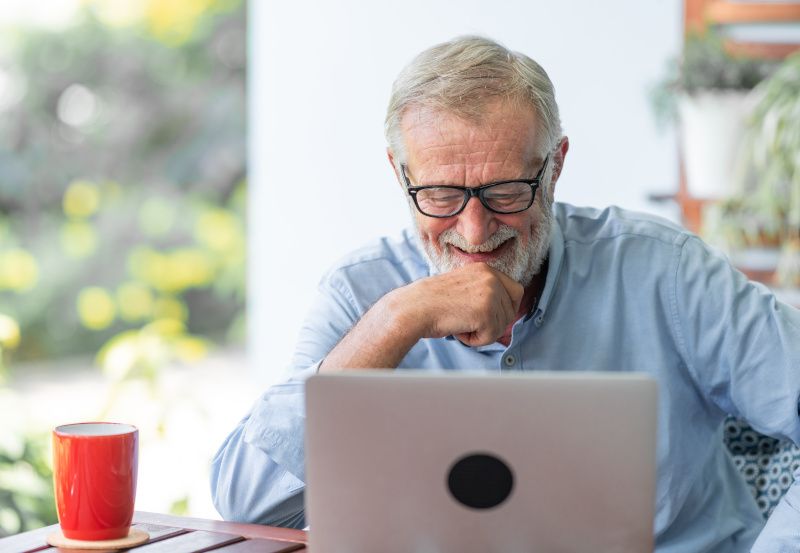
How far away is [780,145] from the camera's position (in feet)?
7.97

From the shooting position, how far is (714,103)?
2.66m

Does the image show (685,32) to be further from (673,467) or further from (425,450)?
(425,450)

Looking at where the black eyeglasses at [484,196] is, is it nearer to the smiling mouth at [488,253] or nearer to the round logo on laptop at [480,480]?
the smiling mouth at [488,253]

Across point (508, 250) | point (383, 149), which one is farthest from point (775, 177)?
point (383, 149)

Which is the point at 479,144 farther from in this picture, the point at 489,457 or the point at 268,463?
the point at 489,457

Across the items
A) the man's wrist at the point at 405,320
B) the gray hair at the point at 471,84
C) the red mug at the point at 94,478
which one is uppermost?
the gray hair at the point at 471,84

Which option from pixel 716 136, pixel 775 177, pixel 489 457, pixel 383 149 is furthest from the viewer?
pixel 383 149

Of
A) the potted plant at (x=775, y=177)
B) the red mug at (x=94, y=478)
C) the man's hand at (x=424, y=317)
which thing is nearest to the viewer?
the red mug at (x=94, y=478)

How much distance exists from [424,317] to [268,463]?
31 centimetres

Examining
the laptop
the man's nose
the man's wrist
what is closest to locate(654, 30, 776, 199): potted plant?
the man's nose

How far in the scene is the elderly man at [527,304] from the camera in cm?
151

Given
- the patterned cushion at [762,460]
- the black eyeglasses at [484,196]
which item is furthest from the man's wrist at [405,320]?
the patterned cushion at [762,460]

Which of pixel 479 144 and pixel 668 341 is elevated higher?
pixel 479 144

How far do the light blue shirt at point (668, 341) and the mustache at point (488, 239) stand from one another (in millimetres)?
148
